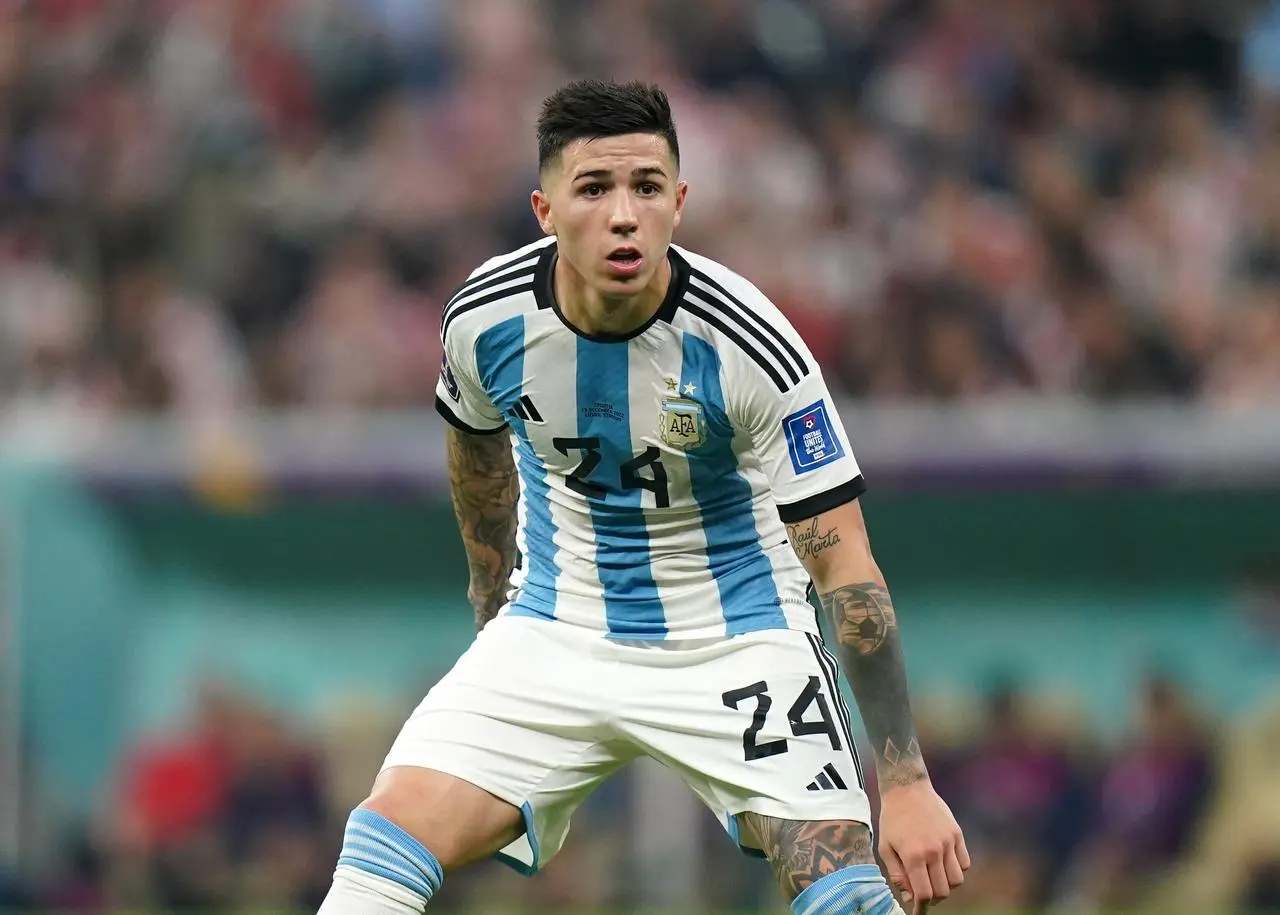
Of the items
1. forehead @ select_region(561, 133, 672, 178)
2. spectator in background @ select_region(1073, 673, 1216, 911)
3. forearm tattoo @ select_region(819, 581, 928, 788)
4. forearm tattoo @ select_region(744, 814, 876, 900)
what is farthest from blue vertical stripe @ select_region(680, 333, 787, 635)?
spectator in background @ select_region(1073, 673, 1216, 911)

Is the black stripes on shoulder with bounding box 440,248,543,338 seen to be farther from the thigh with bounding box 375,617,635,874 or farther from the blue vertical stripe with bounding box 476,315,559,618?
the thigh with bounding box 375,617,635,874

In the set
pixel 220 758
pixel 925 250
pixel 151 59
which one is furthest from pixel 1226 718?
pixel 151 59

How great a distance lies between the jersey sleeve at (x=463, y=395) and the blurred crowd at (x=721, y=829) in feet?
18.3

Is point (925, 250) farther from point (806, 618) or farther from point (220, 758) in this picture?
point (806, 618)

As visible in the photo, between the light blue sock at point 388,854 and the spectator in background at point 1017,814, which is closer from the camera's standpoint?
the light blue sock at point 388,854

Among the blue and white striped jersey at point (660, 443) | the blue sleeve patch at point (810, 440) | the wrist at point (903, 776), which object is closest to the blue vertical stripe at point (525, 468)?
the blue and white striped jersey at point (660, 443)

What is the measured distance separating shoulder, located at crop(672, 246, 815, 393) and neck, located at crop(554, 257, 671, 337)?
69 millimetres

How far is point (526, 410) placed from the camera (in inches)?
213

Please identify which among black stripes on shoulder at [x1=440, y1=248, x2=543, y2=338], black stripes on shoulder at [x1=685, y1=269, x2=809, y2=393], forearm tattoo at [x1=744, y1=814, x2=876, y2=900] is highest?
black stripes on shoulder at [x1=440, y1=248, x2=543, y2=338]

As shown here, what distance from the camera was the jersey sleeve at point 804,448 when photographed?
5062 mm

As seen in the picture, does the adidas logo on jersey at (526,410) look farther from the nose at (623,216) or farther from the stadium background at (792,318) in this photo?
the stadium background at (792,318)

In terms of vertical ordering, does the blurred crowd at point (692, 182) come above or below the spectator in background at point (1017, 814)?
above

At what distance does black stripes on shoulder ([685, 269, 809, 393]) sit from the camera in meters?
5.09

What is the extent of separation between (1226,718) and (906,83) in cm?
446
